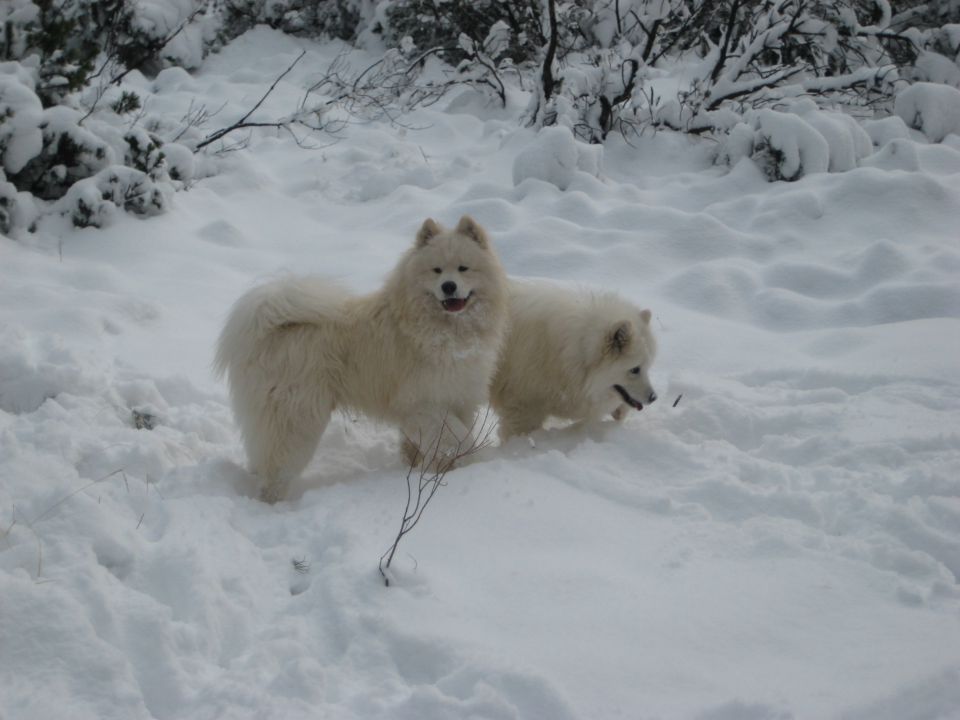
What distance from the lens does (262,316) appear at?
4.49 m

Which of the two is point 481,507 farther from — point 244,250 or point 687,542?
point 244,250

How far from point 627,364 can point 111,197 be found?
523cm

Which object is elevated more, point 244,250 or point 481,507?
point 481,507

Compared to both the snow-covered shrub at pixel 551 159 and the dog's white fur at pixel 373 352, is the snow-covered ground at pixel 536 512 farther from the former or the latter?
the snow-covered shrub at pixel 551 159

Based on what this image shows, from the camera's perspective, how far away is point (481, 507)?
13.2 feet

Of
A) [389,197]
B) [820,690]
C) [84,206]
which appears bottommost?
[389,197]

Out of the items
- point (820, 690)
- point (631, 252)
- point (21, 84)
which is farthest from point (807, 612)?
point (21, 84)

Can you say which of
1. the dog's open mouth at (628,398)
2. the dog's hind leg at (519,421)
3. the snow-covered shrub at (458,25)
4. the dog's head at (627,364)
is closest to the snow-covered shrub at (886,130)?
the snow-covered shrub at (458,25)

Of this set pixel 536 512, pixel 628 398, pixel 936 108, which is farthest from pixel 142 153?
pixel 936 108

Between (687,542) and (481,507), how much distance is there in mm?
996

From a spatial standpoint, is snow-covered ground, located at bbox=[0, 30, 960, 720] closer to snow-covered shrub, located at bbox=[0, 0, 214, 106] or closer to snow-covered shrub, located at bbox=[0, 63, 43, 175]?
snow-covered shrub, located at bbox=[0, 63, 43, 175]

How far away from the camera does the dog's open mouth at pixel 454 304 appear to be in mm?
4680

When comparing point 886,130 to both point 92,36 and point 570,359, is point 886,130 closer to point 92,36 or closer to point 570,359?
point 570,359

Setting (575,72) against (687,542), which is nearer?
(687,542)
